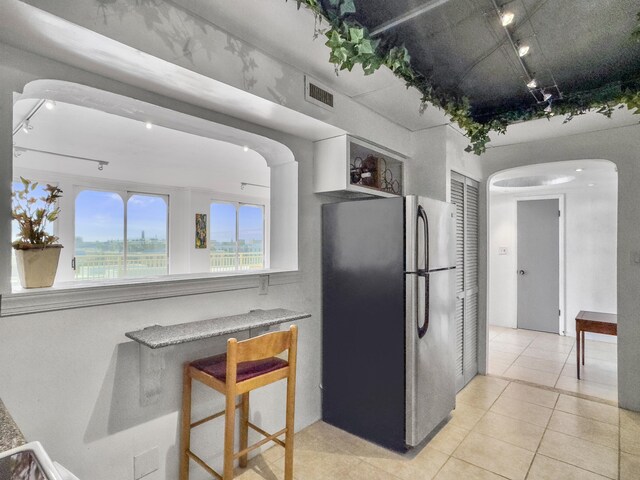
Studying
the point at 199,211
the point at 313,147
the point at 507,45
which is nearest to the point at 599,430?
the point at 507,45

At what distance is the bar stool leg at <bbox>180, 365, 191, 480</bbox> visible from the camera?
1949 millimetres

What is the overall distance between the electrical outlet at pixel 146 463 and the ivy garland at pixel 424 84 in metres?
2.28

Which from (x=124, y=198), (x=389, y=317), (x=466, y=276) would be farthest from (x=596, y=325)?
(x=124, y=198)

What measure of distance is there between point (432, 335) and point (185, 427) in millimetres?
1697

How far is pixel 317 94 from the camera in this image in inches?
89.0

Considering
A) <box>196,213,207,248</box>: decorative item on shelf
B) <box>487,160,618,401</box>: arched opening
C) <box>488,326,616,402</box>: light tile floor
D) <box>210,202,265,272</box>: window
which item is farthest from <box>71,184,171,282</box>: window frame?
<box>488,326,616,402</box>: light tile floor

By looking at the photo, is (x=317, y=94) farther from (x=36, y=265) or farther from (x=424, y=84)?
(x=36, y=265)

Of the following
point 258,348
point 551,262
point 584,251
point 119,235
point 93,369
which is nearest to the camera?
point 93,369

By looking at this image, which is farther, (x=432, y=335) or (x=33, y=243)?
(x=432, y=335)

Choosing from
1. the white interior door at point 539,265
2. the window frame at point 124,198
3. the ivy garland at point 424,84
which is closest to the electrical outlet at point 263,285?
the ivy garland at point 424,84

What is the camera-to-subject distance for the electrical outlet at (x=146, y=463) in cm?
182

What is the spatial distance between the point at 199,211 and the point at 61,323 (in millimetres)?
5000

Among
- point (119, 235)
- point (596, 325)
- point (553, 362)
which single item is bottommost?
point (553, 362)

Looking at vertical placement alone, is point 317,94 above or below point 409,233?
above
